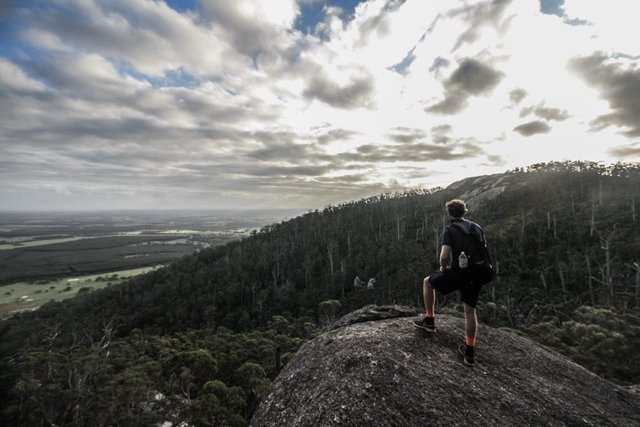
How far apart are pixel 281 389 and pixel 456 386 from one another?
3398 millimetres

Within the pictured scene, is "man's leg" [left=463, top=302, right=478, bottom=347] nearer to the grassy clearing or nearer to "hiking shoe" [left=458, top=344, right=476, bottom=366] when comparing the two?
"hiking shoe" [left=458, top=344, right=476, bottom=366]

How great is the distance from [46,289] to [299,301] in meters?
112

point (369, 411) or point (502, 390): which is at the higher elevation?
point (369, 411)

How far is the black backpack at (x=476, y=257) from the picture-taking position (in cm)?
600

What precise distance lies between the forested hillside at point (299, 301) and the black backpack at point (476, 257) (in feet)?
49.7

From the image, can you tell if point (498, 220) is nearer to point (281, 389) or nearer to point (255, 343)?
point (255, 343)

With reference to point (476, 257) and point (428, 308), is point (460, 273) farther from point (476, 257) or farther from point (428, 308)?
point (428, 308)

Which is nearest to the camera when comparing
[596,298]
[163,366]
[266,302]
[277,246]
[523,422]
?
[523,422]

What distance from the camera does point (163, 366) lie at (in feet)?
89.8

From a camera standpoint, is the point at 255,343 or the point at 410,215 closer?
the point at 255,343

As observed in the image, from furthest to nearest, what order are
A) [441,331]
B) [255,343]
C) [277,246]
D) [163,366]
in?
[277,246], [255,343], [163,366], [441,331]

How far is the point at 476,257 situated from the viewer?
602cm

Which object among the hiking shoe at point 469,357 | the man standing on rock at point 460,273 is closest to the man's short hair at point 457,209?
the man standing on rock at point 460,273

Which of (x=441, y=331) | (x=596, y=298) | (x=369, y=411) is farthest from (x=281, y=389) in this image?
(x=596, y=298)
